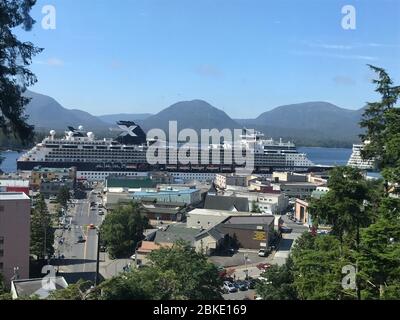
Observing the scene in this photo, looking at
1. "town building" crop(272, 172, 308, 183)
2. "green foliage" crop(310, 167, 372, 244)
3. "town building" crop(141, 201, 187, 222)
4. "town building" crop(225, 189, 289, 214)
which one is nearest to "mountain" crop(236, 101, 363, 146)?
"town building" crop(272, 172, 308, 183)

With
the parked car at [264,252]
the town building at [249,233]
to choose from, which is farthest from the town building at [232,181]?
the parked car at [264,252]

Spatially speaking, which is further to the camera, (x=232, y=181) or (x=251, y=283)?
(x=232, y=181)

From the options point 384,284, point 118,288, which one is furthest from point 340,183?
point 118,288

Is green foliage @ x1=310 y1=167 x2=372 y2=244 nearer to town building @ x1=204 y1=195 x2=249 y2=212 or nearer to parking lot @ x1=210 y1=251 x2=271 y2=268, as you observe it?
parking lot @ x1=210 y1=251 x2=271 y2=268

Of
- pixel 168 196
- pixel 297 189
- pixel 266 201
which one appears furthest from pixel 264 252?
pixel 297 189

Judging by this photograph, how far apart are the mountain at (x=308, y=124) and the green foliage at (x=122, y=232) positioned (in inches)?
983

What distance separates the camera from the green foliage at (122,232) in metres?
9.25

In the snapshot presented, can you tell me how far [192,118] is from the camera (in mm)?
35844

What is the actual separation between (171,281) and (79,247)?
Answer: 600 centimetres

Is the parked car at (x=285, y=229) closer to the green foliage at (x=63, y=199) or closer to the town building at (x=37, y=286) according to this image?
the green foliage at (x=63, y=199)

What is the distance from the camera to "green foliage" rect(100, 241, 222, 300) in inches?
132

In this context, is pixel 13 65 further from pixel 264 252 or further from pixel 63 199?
pixel 63 199

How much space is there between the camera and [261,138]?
1043 inches
